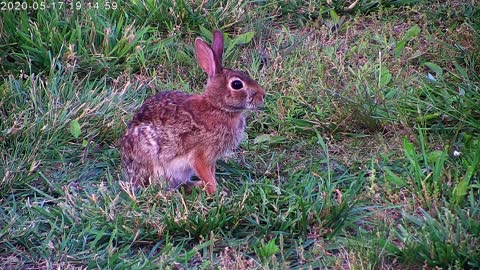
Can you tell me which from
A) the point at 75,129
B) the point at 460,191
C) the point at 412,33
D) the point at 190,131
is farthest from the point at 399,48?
the point at 75,129

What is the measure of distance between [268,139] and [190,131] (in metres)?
0.71

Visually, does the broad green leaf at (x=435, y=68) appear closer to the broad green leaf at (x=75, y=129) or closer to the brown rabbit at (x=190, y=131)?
the brown rabbit at (x=190, y=131)

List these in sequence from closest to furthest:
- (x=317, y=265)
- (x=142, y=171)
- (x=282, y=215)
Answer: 1. (x=317, y=265)
2. (x=282, y=215)
3. (x=142, y=171)

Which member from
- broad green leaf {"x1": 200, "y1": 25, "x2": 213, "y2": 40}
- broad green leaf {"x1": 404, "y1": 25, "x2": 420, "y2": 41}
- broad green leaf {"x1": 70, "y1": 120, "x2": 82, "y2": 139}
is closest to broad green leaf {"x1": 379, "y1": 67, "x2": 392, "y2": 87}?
broad green leaf {"x1": 404, "y1": 25, "x2": 420, "y2": 41}

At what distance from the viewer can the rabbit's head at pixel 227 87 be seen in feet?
18.6

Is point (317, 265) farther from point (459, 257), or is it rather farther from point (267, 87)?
point (267, 87)

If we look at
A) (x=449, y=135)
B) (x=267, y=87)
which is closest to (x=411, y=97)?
(x=449, y=135)

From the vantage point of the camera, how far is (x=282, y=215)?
504cm

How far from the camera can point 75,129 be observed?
607 cm

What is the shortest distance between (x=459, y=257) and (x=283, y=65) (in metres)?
2.90

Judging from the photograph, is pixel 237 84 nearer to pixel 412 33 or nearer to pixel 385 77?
pixel 385 77

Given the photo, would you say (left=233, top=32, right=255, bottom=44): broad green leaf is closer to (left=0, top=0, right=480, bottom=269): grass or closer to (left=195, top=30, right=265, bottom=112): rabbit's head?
(left=0, top=0, right=480, bottom=269): grass

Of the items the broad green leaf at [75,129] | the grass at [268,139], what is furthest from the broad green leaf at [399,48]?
the broad green leaf at [75,129]

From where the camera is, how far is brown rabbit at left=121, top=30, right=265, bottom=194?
566 centimetres
